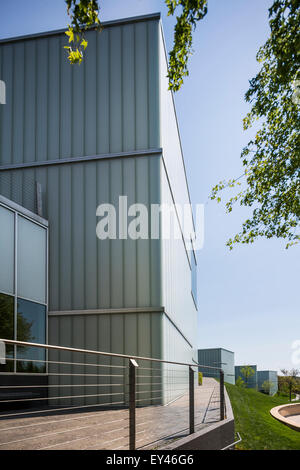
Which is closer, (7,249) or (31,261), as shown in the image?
(7,249)

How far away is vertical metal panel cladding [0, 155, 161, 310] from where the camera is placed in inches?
437

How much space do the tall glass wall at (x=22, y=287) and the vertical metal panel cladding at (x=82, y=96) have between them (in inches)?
103

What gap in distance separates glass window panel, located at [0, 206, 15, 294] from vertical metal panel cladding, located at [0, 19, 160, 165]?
2.84 m

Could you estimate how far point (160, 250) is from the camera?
1113cm

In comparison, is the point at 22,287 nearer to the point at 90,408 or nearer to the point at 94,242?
the point at 94,242

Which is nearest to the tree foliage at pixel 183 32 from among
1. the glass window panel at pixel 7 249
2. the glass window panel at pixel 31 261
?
the glass window panel at pixel 7 249

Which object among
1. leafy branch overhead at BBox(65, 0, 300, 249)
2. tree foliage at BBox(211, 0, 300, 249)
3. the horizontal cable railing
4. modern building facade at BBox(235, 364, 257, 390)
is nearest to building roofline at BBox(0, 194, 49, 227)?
the horizontal cable railing

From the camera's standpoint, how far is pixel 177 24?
18.9ft

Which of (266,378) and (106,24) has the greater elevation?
(106,24)

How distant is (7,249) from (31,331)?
6.47 ft

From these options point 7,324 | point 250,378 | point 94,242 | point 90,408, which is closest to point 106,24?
point 94,242

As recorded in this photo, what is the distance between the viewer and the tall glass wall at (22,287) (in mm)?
9547

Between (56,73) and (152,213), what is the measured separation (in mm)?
4876

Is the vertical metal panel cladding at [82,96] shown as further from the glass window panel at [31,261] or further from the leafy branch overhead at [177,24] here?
the leafy branch overhead at [177,24]
